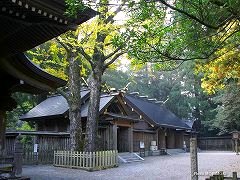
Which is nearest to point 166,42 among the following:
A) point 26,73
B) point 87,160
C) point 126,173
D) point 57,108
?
point 26,73

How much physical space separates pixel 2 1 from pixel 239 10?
4537mm

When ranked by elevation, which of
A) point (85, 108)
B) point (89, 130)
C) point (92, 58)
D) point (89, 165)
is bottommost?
point (89, 165)

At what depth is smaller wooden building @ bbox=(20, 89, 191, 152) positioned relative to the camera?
22.3 metres

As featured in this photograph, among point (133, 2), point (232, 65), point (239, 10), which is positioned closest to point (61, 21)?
point (133, 2)

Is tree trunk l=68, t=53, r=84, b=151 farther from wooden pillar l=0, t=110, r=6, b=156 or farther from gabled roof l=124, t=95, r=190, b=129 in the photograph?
gabled roof l=124, t=95, r=190, b=129

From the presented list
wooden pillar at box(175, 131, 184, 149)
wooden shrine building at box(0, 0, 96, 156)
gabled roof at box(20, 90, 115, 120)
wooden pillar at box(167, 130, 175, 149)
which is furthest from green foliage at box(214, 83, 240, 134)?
wooden shrine building at box(0, 0, 96, 156)

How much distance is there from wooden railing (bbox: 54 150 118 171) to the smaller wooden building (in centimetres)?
427

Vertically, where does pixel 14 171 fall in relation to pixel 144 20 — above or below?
below

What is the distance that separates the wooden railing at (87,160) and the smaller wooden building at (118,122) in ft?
14.0

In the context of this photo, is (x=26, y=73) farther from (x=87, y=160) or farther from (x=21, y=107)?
(x=21, y=107)

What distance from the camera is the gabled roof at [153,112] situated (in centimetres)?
3141

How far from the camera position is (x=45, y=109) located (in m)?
26.7

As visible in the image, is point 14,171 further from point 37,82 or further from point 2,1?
point 2,1

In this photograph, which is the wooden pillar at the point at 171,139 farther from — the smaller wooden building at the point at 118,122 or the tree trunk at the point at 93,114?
the tree trunk at the point at 93,114
